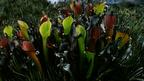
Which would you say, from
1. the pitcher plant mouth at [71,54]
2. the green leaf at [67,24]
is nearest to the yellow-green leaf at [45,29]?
the pitcher plant mouth at [71,54]

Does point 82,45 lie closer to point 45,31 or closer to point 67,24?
→ point 67,24

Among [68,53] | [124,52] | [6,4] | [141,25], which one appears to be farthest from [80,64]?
[6,4]

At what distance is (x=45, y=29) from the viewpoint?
4617 mm

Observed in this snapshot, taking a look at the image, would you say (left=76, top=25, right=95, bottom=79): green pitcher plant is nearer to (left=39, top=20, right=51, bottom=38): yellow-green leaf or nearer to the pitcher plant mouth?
the pitcher plant mouth

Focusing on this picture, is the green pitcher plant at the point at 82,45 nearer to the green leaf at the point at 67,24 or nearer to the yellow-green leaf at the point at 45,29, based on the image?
the green leaf at the point at 67,24

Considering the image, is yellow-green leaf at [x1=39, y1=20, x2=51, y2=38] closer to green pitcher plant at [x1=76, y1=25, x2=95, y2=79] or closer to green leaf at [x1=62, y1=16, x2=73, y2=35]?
green leaf at [x1=62, y1=16, x2=73, y2=35]

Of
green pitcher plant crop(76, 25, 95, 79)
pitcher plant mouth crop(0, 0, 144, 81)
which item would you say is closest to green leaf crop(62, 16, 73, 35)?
pitcher plant mouth crop(0, 0, 144, 81)

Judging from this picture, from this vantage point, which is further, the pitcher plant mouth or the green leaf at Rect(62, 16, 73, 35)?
the green leaf at Rect(62, 16, 73, 35)

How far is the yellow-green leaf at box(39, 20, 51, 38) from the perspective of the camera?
4.60 metres

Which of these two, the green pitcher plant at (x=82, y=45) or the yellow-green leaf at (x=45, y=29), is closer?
the green pitcher plant at (x=82, y=45)

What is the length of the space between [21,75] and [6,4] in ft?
19.9

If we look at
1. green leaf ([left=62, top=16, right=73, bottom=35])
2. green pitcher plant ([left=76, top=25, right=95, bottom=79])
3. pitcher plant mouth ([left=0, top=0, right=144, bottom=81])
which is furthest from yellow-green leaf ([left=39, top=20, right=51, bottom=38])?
green pitcher plant ([left=76, top=25, right=95, bottom=79])

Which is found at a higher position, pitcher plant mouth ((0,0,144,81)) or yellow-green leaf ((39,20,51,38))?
yellow-green leaf ((39,20,51,38))

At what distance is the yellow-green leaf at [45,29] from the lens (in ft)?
15.1
